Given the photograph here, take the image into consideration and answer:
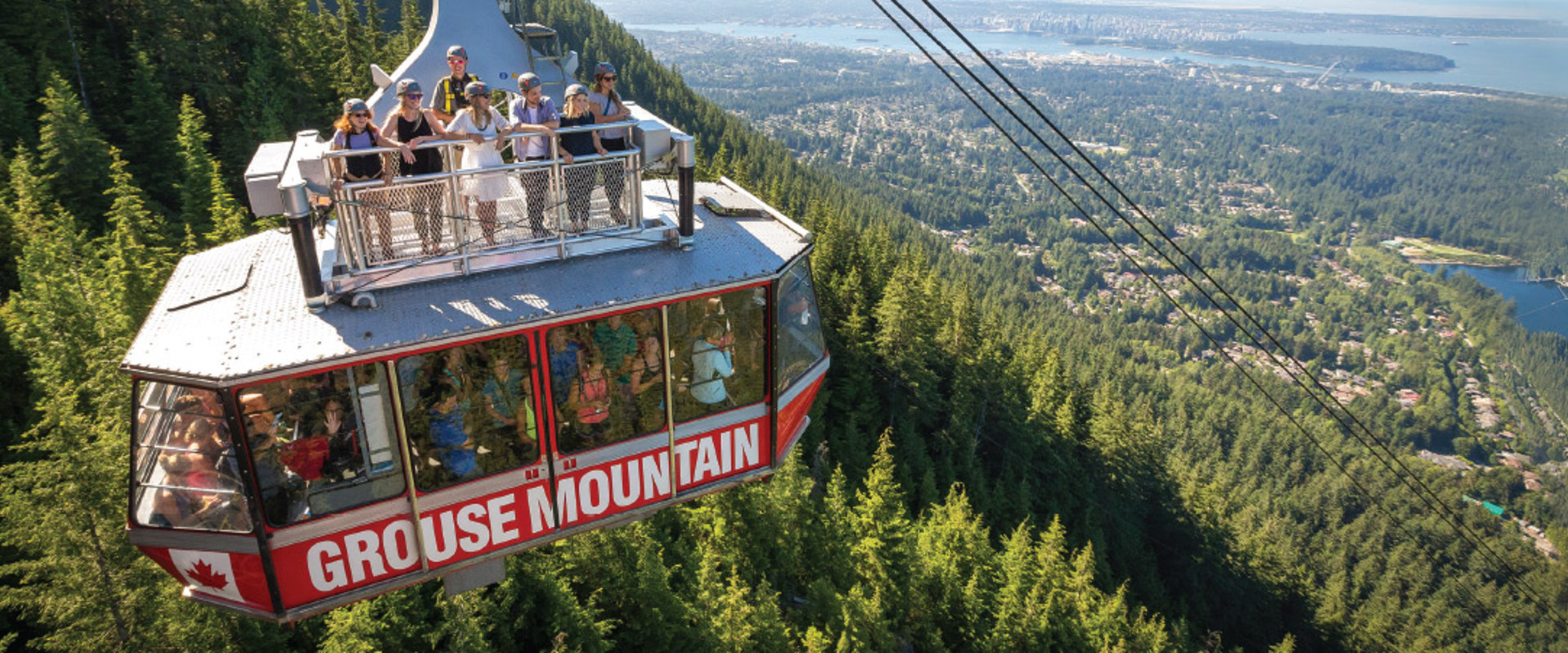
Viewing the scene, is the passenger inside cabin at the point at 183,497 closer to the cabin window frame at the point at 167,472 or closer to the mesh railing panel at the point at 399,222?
the cabin window frame at the point at 167,472

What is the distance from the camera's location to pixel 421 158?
8.85 m

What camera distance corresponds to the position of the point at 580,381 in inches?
353

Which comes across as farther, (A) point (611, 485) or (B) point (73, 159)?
(B) point (73, 159)

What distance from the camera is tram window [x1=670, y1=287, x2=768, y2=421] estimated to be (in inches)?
371

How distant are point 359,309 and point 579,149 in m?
3.02

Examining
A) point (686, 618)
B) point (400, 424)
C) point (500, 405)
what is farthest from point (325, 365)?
point (686, 618)

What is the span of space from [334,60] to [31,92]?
2048cm

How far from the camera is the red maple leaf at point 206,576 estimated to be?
7.92 metres

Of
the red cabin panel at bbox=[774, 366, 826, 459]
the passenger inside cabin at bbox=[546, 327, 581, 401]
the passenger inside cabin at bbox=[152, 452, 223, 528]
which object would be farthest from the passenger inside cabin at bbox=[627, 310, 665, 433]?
the passenger inside cabin at bbox=[152, 452, 223, 528]

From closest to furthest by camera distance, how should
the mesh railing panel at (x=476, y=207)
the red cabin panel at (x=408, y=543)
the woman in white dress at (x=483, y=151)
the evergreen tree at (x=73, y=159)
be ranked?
1. the red cabin panel at (x=408, y=543)
2. the mesh railing panel at (x=476, y=207)
3. the woman in white dress at (x=483, y=151)
4. the evergreen tree at (x=73, y=159)

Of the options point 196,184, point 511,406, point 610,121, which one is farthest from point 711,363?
point 196,184

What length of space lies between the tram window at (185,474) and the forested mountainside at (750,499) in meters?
9.69

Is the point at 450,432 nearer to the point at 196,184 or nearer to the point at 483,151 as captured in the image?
the point at 483,151

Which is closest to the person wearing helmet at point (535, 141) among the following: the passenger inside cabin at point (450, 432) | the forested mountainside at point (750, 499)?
the passenger inside cabin at point (450, 432)
